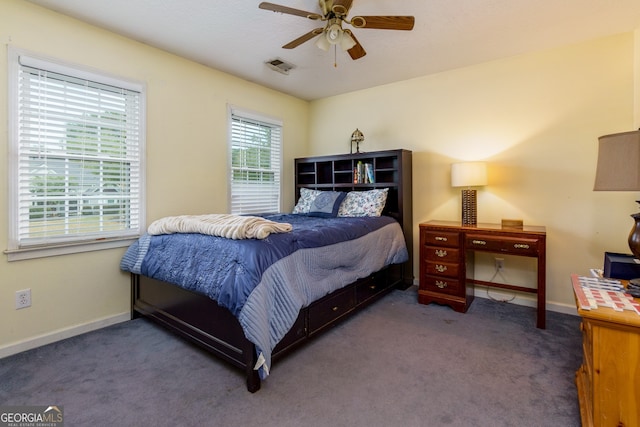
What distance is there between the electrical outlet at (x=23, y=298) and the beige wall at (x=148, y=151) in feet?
0.09

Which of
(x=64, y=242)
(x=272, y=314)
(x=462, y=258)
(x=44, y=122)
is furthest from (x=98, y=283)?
(x=462, y=258)

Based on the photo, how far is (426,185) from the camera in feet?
12.0

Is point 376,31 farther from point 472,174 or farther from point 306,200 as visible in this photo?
point 306,200

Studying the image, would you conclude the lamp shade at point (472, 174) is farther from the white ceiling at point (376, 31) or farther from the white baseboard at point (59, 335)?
the white baseboard at point (59, 335)

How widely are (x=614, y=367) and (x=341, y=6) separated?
2.27 metres

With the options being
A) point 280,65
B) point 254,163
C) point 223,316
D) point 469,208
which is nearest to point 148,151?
point 254,163

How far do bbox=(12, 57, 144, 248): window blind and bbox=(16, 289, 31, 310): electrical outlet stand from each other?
0.34 metres

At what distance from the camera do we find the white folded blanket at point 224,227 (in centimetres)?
197

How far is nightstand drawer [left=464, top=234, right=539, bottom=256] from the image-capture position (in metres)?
2.58

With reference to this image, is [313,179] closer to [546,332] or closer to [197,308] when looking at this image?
[197,308]

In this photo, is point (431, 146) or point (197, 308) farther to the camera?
point (431, 146)

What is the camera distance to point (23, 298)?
2230 millimetres

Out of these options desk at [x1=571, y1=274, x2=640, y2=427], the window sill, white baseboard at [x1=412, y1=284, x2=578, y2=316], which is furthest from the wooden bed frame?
desk at [x1=571, y1=274, x2=640, y2=427]

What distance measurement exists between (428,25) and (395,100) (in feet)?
4.40
